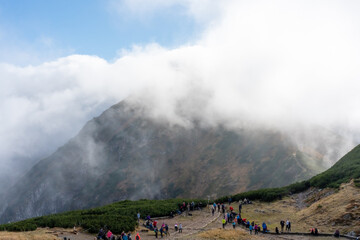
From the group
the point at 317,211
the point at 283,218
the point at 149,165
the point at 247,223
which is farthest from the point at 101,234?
the point at 149,165

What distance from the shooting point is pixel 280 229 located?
32.0 metres

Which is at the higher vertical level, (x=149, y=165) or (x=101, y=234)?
(x=149, y=165)

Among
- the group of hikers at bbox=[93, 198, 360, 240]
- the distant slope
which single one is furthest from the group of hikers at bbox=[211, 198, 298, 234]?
the distant slope

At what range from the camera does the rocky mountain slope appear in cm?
9912

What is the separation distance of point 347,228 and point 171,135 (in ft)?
377

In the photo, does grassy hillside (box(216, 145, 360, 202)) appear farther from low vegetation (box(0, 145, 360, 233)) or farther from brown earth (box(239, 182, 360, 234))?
brown earth (box(239, 182, 360, 234))

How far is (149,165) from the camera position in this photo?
13312 cm

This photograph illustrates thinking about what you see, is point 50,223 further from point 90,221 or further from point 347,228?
point 347,228

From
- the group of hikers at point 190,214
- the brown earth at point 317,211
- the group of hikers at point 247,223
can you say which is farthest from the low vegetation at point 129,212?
the group of hikers at point 247,223

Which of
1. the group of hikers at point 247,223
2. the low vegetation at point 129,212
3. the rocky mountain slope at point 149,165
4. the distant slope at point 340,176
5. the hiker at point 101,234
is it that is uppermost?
the rocky mountain slope at point 149,165

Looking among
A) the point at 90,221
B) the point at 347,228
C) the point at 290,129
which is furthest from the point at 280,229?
Result: the point at 290,129

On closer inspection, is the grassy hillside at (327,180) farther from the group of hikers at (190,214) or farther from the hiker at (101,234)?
the hiker at (101,234)

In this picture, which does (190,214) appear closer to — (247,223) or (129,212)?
(129,212)

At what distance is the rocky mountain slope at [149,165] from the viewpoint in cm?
9912
